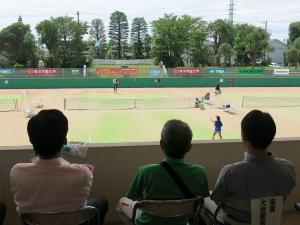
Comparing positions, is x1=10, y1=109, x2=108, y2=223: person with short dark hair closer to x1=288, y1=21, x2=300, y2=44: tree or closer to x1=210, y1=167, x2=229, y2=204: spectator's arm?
x1=210, y1=167, x2=229, y2=204: spectator's arm

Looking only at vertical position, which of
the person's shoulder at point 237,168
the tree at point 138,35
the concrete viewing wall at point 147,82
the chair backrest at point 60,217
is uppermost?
the tree at point 138,35

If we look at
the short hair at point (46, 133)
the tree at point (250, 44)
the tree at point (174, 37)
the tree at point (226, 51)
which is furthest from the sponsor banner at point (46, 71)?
the short hair at point (46, 133)

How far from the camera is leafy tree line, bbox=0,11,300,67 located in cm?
4925

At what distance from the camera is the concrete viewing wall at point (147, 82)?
36.9 metres

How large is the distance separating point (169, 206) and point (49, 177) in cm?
69

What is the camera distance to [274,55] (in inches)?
3147

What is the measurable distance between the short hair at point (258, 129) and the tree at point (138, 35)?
58733 millimetres

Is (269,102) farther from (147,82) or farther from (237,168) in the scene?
(237,168)

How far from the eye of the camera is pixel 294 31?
209 ft

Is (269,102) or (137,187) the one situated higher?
(137,187)

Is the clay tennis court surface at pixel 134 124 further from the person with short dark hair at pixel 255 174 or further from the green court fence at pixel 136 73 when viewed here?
the green court fence at pixel 136 73

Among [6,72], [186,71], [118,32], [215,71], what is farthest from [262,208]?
[118,32]

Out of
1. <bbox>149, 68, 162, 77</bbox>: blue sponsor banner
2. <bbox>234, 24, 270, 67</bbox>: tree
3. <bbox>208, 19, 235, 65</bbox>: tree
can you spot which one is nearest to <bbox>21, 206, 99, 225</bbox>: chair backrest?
<bbox>149, 68, 162, 77</bbox>: blue sponsor banner

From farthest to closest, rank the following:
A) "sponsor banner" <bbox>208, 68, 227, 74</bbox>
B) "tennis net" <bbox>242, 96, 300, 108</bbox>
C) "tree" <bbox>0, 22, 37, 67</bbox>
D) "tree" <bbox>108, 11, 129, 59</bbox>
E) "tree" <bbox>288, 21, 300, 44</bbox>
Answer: "tree" <bbox>288, 21, 300, 44</bbox>, "tree" <bbox>108, 11, 129, 59</bbox>, "tree" <bbox>0, 22, 37, 67</bbox>, "sponsor banner" <bbox>208, 68, 227, 74</bbox>, "tennis net" <bbox>242, 96, 300, 108</bbox>
